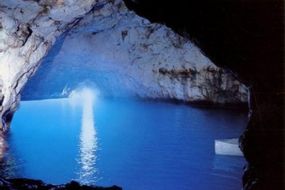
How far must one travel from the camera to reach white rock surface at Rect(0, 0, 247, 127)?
12.8 meters

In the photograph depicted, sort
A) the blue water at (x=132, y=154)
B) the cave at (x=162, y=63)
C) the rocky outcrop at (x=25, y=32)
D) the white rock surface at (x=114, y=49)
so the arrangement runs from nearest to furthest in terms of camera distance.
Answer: the cave at (x=162, y=63), the blue water at (x=132, y=154), the rocky outcrop at (x=25, y=32), the white rock surface at (x=114, y=49)

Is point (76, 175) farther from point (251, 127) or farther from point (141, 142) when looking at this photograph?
point (251, 127)

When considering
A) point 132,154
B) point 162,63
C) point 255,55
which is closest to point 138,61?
point 162,63

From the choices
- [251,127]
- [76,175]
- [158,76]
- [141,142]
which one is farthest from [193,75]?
[251,127]

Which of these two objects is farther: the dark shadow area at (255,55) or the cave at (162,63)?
the cave at (162,63)

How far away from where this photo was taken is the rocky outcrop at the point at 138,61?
2078cm

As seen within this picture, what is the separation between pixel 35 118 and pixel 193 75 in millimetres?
11490

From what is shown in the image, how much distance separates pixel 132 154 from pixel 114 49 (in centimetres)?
1520

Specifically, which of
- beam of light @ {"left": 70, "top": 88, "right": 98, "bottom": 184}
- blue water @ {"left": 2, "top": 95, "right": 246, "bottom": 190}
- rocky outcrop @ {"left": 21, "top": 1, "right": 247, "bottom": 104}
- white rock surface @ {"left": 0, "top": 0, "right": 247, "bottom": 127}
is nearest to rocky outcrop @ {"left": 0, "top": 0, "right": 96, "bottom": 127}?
white rock surface @ {"left": 0, "top": 0, "right": 247, "bottom": 127}

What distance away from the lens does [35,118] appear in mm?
20891

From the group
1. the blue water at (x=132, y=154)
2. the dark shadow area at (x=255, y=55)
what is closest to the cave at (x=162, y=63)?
the dark shadow area at (x=255, y=55)

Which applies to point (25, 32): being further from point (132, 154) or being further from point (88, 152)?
point (132, 154)

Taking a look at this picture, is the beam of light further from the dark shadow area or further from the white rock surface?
the dark shadow area

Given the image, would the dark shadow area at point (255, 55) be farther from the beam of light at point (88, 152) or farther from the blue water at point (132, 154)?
the beam of light at point (88, 152)
